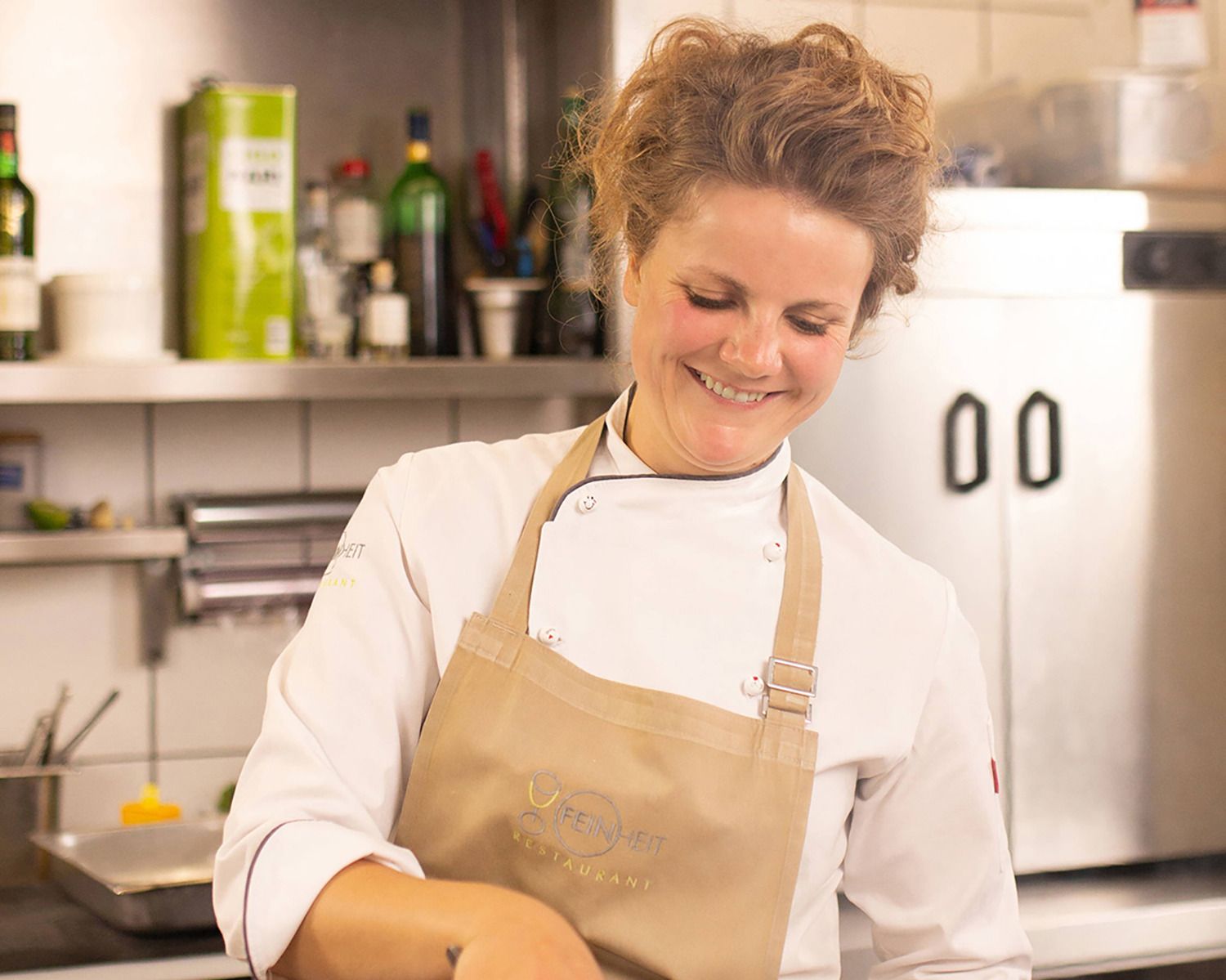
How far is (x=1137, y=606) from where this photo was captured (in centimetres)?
209

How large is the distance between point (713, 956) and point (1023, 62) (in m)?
1.81

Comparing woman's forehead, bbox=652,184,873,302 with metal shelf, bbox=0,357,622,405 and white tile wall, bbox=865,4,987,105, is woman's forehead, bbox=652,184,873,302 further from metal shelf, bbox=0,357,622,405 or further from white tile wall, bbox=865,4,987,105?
white tile wall, bbox=865,4,987,105

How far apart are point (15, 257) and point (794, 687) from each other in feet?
4.66

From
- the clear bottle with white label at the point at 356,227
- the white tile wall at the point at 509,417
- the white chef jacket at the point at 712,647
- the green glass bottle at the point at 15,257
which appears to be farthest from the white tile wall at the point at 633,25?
the white chef jacket at the point at 712,647

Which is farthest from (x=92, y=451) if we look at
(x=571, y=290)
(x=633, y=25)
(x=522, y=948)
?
(x=522, y=948)

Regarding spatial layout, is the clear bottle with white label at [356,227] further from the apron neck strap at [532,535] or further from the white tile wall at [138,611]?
the apron neck strap at [532,535]

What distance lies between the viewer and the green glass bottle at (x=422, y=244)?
218cm

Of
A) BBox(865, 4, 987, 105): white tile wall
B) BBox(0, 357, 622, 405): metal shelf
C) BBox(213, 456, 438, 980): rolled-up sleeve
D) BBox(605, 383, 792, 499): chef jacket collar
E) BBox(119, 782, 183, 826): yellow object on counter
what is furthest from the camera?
BBox(865, 4, 987, 105): white tile wall

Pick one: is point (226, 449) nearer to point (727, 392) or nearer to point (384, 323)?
point (384, 323)

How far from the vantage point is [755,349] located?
1.03m

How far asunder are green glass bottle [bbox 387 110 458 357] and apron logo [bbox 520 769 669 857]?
1.28 m

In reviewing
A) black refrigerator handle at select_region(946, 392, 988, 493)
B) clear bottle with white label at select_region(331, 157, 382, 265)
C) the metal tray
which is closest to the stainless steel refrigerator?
black refrigerator handle at select_region(946, 392, 988, 493)

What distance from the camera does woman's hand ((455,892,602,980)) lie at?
0.81 m

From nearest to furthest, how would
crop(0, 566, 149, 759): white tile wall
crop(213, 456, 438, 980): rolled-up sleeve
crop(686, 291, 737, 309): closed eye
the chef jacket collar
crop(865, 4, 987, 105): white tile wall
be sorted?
crop(213, 456, 438, 980): rolled-up sleeve
crop(686, 291, 737, 309): closed eye
the chef jacket collar
crop(0, 566, 149, 759): white tile wall
crop(865, 4, 987, 105): white tile wall
